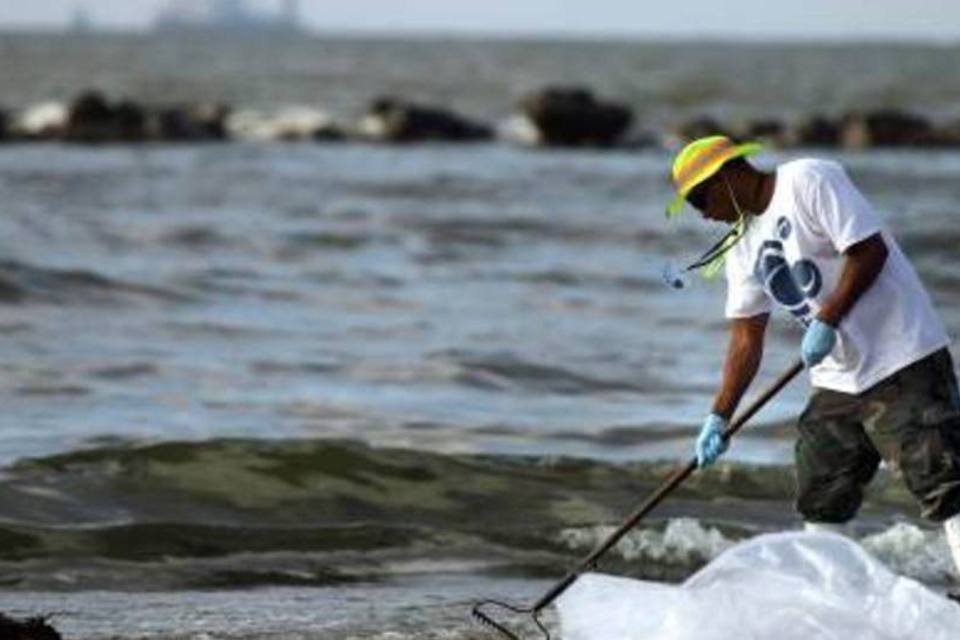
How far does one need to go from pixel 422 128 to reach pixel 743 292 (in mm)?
38199

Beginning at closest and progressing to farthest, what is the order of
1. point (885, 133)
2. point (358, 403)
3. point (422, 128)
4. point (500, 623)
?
point (500, 623), point (358, 403), point (885, 133), point (422, 128)

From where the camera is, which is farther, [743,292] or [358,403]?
[358,403]

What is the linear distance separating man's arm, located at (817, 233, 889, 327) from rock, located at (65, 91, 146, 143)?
3674 centimetres

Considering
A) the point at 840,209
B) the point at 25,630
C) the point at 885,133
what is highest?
the point at 840,209

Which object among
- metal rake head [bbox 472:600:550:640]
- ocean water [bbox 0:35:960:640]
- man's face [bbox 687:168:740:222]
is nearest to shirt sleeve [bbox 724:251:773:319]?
man's face [bbox 687:168:740:222]

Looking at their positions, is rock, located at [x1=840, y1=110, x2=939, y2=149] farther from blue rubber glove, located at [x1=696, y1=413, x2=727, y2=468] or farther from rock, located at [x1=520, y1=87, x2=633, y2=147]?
blue rubber glove, located at [x1=696, y1=413, x2=727, y2=468]

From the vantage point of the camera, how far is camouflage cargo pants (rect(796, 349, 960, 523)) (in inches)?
273

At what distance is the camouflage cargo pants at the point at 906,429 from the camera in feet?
22.7

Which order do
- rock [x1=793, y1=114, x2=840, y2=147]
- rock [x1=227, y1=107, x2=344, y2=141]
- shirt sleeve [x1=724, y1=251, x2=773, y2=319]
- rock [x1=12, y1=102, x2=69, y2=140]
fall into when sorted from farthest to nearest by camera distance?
rock [x1=227, y1=107, x2=344, y2=141] < rock [x1=793, y1=114, x2=840, y2=147] < rock [x1=12, y1=102, x2=69, y2=140] < shirt sleeve [x1=724, y1=251, x2=773, y2=319]

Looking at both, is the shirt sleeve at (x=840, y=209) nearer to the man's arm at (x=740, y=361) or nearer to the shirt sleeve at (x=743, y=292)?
the shirt sleeve at (x=743, y=292)

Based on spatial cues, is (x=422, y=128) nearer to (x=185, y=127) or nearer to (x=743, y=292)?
(x=185, y=127)

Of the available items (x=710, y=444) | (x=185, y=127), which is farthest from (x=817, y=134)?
(x=710, y=444)

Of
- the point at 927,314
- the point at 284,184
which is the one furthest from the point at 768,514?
the point at 284,184

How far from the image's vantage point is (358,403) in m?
13.6
